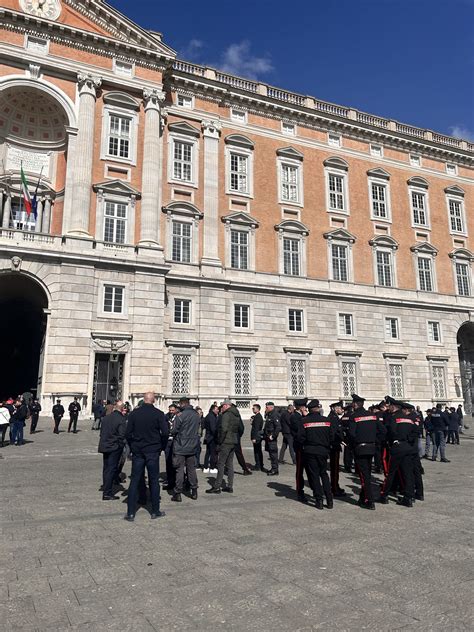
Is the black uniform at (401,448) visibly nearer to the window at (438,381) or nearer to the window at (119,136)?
the window at (119,136)

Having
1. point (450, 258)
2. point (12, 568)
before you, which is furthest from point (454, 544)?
point (450, 258)

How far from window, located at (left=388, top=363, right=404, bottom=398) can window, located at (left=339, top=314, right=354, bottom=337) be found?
3.90 meters

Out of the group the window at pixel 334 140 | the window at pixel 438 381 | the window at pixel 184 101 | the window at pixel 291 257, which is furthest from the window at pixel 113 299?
the window at pixel 438 381

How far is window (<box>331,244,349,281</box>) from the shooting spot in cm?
3403

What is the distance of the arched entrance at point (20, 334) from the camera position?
2719 cm

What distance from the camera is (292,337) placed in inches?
1236

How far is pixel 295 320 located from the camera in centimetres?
3197

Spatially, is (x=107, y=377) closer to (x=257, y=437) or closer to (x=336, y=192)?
(x=257, y=437)

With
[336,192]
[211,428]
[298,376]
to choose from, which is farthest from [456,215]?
[211,428]

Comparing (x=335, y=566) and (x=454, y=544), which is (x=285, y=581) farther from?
(x=454, y=544)

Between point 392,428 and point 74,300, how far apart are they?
1978cm

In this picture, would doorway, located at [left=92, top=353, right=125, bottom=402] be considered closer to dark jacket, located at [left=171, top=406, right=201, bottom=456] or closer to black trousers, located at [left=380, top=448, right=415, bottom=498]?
dark jacket, located at [left=171, top=406, right=201, bottom=456]

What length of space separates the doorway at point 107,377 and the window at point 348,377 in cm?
1516

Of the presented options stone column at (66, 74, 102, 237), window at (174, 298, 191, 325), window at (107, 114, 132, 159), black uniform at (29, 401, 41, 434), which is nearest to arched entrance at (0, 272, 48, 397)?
stone column at (66, 74, 102, 237)
